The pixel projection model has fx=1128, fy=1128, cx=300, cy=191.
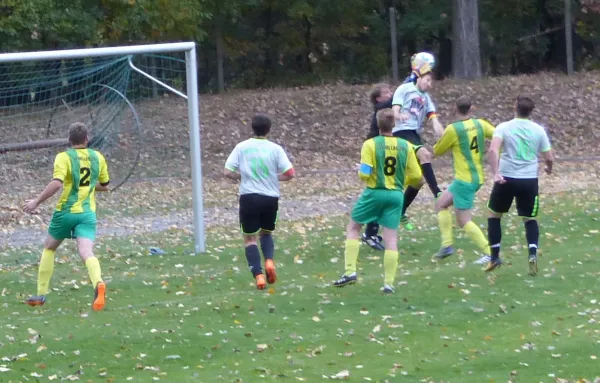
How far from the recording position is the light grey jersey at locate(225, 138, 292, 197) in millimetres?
9945

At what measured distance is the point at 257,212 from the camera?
1004 cm

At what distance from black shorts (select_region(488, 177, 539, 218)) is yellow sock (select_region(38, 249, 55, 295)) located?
13.3 ft

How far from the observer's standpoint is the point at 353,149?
80.6ft

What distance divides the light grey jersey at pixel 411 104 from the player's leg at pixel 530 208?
240 cm

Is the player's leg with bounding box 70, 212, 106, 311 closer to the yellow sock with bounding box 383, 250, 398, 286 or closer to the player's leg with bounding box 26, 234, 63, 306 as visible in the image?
the player's leg with bounding box 26, 234, 63, 306

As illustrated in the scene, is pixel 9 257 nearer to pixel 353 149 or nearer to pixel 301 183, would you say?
pixel 301 183

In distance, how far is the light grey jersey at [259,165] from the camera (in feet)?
32.6

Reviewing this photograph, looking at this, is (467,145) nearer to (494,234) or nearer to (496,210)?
(496,210)

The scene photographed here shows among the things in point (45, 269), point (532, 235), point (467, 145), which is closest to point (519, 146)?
point (467, 145)

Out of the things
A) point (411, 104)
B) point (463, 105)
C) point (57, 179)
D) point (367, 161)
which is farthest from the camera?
point (411, 104)

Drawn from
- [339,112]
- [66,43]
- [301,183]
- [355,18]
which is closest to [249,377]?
[301,183]

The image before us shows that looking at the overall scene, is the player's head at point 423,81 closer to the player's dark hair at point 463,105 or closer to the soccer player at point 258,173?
the player's dark hair at point 463,105

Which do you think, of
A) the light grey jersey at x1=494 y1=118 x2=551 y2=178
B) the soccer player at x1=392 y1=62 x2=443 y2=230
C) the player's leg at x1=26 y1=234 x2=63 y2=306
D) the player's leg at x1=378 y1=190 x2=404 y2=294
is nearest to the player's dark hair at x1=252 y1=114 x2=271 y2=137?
the player's leg at x1=378 y1=190 x2=404 y2=294

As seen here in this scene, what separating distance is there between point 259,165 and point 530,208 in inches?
99.8
